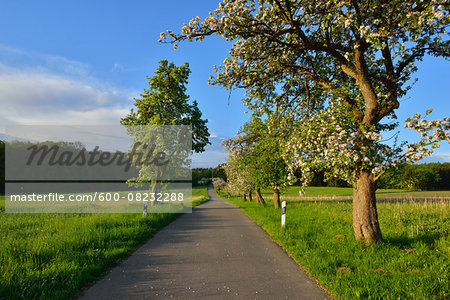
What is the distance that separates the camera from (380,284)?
461 cm

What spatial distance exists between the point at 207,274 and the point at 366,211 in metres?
5.34

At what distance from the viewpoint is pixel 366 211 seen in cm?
755

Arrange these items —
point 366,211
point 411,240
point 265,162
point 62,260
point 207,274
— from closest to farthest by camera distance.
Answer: point 207,274
point 62,260
point 366,211
point 411,240
point 265,162

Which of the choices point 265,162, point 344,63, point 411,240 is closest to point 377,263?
point 411,240

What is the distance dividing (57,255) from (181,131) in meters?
16.7

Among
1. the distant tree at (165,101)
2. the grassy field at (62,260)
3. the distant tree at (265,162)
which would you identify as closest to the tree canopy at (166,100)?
the distant tree at (165,101)

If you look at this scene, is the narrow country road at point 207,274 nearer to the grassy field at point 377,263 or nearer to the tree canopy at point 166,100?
→ the grassy field at point 377,263

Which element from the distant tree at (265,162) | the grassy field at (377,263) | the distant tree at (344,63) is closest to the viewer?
the grassy field at (377,263)

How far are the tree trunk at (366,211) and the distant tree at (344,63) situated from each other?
28 millimetres

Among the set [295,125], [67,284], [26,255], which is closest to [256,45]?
[295,125]

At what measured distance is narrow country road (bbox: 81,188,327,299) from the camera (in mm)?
4375

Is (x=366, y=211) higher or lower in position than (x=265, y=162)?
lower

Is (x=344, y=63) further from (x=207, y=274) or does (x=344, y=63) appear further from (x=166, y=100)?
(x=166, y=100)

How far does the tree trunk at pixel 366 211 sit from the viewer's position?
740cm
